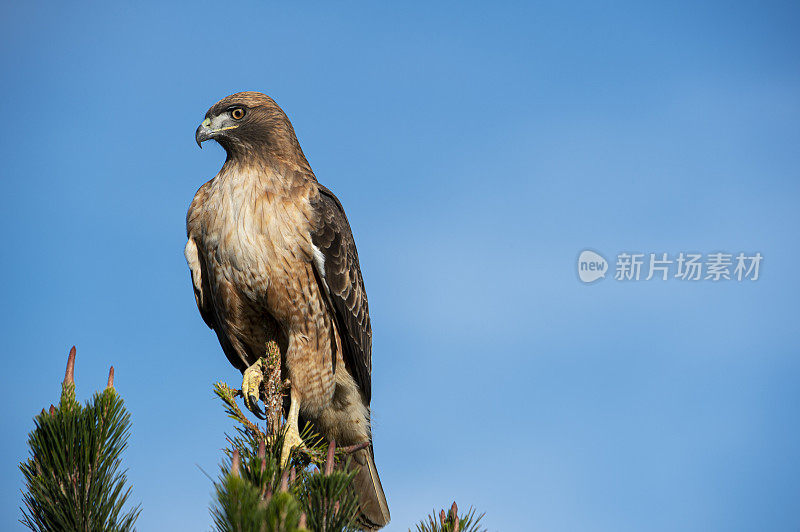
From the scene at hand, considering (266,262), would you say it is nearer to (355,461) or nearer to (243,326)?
(243,326)

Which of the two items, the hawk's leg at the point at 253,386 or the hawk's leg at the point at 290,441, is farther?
the hawk's leg at the point at 253,386

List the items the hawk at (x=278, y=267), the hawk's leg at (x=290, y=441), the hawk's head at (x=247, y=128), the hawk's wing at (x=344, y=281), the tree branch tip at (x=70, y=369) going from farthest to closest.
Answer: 1. the hawk's head at (x=247, y=128)
2. the hawk's wing at (x=344, y=281)
3. the hawk at (x=278, y=267)
4. the hawk's leg at (x=290, y=441)
5. the tree branch tip at (x=70, y=369)

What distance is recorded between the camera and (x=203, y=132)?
20.3ft

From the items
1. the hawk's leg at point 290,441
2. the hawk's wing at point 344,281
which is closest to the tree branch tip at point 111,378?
the hawk's leg at point 290,441

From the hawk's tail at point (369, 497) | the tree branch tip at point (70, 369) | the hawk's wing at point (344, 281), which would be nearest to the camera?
the tree branch tip at point (70, 369)

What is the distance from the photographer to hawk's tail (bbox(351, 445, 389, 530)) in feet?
22.1

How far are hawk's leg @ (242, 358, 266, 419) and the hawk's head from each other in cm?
188

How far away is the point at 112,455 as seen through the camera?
3438 mm

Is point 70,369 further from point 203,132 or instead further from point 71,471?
point 203,132

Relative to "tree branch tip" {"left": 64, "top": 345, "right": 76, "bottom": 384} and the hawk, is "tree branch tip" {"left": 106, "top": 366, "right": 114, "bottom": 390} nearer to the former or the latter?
"tree branch tip" {"left": 64, "top": 345, "right": 76, "bottom": 384}

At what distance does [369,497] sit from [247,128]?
3.68 m

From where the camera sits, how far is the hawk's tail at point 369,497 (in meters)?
6.73

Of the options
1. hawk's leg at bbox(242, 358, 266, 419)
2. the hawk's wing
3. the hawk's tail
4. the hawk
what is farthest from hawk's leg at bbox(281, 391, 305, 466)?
the hawk's tail

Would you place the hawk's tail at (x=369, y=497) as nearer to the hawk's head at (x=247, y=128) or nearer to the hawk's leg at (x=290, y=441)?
the hawk's leg at (x=290, y=441)
